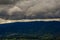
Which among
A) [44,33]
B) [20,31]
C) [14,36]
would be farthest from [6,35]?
[44,33]

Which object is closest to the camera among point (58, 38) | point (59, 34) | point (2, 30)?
point (58, 38)

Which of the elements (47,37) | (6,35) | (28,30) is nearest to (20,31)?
(28,30)

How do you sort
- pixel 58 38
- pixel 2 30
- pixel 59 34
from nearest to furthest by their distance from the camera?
pixel 58 38
pixel 59 34
pixel 2 30

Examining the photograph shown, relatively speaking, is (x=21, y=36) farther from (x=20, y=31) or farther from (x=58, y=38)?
(x=58, y=38)

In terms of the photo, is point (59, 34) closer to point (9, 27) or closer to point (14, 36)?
point (14, 36)

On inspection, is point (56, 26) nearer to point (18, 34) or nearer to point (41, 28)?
point (41, 28)

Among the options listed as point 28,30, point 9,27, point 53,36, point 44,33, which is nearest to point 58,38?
point 53,36

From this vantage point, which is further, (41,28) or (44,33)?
(41,28)

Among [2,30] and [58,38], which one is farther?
[2,30]
